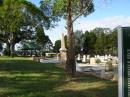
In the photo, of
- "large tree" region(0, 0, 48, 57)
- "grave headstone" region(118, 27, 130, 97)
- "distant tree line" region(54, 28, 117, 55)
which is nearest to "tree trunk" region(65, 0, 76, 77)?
"grave headstone" region(118, 27, 130, 97)

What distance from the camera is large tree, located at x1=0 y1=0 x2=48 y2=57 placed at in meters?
72.4

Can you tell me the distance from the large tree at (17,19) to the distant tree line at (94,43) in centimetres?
1153

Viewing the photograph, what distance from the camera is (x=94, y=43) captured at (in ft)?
322

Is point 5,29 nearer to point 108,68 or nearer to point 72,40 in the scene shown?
point 108,68

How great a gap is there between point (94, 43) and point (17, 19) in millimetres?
29468

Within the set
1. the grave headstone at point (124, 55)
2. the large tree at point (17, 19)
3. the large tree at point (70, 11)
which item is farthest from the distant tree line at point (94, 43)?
the grave headstone at point (124, 55)

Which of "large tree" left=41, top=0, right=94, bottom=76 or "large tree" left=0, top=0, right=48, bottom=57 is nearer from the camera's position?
"large tree" left=41, top=0, right=94, bottom=76

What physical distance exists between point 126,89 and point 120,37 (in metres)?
0.75

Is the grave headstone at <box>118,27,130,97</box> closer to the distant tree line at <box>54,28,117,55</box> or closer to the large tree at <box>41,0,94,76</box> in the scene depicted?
the large tree at <box>41,0,94,76</box>

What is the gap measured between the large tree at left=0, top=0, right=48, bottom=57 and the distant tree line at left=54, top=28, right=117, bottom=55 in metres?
11.5

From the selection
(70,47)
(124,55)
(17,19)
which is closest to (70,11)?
(70,47)

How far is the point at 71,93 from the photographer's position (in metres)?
12.7

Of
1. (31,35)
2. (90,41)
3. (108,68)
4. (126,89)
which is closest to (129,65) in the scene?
(126,89)

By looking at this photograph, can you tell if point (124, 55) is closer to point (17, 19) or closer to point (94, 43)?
point (17, 19)
